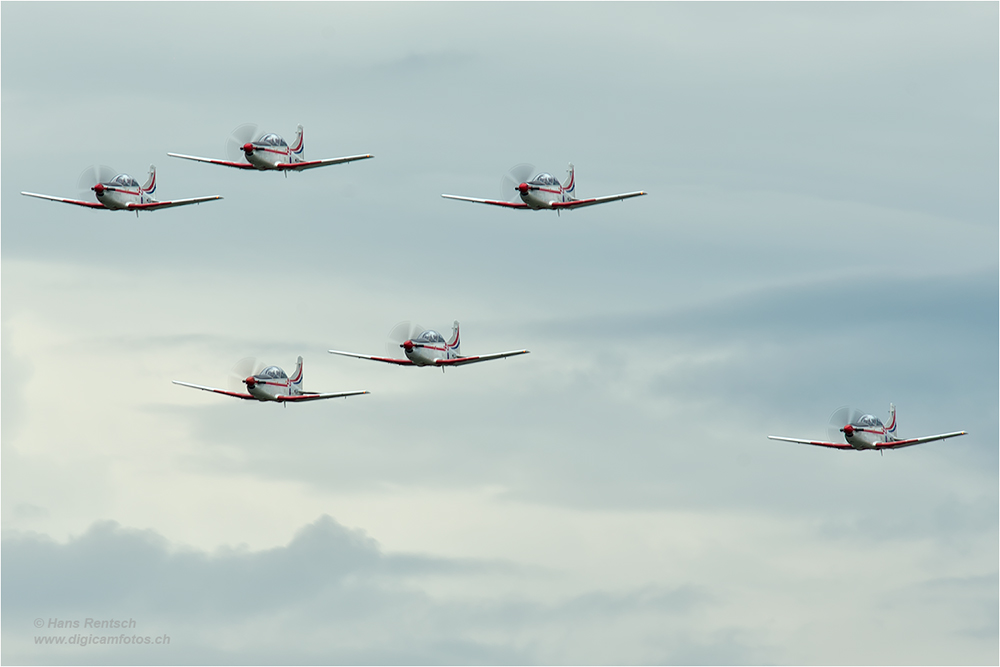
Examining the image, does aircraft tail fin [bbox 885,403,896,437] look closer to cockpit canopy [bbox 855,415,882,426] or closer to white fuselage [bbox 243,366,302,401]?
cockpit canopy [bbox 855,415,882,426]

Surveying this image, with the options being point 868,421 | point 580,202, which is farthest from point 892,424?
point 580,202

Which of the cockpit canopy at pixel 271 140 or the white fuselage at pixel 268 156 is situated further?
the cockpit canopy at pixel 271 140

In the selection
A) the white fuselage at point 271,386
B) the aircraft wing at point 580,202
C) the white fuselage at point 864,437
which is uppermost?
the aircraft wing at point 580,202

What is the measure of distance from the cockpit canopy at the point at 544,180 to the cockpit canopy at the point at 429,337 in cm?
1812

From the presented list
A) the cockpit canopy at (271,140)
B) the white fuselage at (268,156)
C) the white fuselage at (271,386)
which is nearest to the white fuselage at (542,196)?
the white fuselage at (268,156)

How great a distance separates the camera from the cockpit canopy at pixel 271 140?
144 meters

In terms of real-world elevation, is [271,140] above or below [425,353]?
above

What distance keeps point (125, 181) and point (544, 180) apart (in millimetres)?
38711

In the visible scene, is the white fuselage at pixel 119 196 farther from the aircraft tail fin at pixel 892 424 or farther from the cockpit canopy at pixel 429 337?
the aircraft tail fin at pixel 892 424

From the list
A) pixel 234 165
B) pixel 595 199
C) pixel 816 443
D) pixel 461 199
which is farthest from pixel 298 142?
pixel 816 443

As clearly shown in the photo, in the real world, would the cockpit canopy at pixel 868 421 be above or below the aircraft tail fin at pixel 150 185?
below

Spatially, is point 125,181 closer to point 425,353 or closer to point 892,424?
point 425,353

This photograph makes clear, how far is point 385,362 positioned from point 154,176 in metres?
28.1

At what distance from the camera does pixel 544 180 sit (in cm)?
14512
